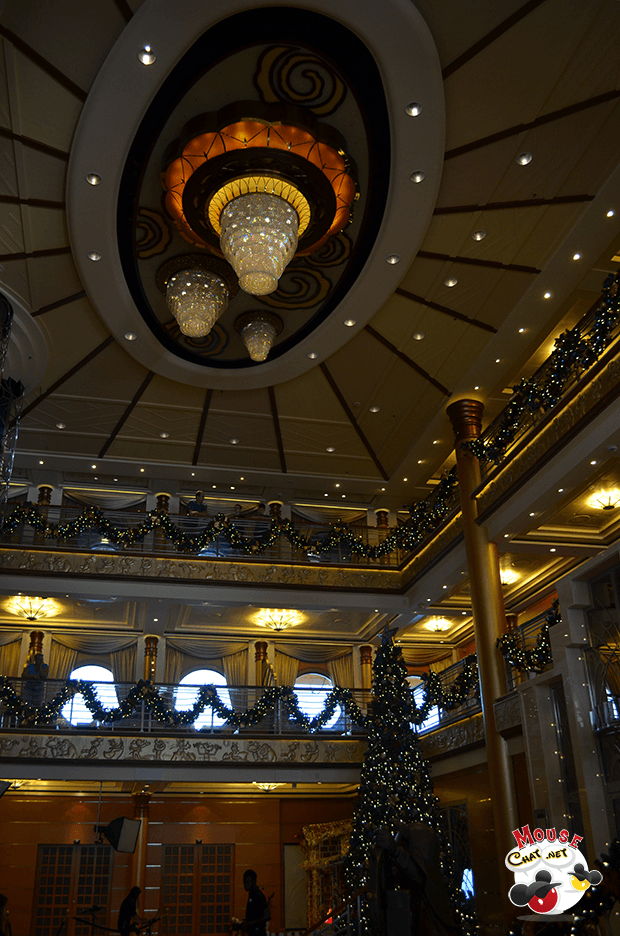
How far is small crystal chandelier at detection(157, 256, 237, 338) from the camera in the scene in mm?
10211

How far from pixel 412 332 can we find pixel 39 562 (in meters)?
8.18

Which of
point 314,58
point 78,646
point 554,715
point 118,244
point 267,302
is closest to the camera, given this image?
point 314,58

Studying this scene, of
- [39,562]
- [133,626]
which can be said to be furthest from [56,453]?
[133,626]

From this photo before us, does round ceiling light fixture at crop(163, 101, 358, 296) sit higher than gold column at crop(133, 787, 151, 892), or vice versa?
round ceiling light fixture at crop(163, 101, 358, 296)

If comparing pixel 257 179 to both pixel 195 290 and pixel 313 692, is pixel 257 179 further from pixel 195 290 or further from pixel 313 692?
pixel 313 692

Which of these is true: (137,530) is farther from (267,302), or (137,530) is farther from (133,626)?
(267,302)

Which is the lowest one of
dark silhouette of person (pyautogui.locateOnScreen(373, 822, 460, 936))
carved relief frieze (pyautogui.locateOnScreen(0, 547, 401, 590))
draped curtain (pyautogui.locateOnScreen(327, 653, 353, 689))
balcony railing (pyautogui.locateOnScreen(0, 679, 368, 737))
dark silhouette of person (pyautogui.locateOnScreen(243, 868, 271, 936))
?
dark silhouette of person (pyautogui.locateOnScreen(243, 868, 271, 936))

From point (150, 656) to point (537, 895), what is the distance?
40.3ft

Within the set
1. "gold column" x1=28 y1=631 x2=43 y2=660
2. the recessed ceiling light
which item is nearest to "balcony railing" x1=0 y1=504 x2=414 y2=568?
"gold column" x1=28 y1=631 x2=43 y2=660

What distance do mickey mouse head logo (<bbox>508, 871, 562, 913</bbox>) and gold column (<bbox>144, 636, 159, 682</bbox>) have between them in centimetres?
1184

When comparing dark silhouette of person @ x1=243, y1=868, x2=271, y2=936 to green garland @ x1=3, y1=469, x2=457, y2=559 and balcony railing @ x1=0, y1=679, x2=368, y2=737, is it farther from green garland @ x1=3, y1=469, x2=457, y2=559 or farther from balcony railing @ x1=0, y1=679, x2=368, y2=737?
green garland @ x1=3, y1=469, x2=457, y2=559

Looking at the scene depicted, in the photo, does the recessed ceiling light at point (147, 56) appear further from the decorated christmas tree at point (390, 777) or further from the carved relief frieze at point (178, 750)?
the carved relief frieze at point (178, 750)

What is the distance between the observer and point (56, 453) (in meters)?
15.2

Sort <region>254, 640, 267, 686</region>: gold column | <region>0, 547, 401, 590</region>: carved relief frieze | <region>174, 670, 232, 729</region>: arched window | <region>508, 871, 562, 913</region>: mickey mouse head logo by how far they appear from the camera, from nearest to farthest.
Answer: <region>508, 871, 562, 913</region>: mickey mouse head logo → <region>174, 670, 232, 729</region>: arched window → <region>0, 547, 401, 590</region>: carved relief frieze → <region>254, 640, 267, 686</region>: gold column
